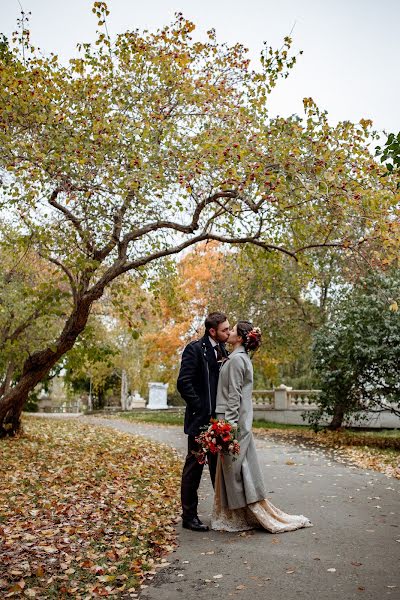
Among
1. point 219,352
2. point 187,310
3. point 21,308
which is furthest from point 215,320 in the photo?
point 187,310

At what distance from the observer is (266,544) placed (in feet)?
17.4

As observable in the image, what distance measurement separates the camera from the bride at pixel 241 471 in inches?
227

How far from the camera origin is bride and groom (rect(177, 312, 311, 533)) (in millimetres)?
5797

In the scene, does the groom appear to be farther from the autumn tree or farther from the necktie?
the autumn tree

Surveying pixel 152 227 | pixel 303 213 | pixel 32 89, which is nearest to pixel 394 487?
pixel 303 213

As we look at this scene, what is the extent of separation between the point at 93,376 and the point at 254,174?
114 feet

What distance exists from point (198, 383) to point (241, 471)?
40.5 inches

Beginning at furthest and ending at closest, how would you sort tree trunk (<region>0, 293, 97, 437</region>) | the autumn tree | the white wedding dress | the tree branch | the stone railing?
the stone railing
the autumn tree
tree trunk (<region>0, 293, 97, 437</region>)
the tree branch
the white wedding dress

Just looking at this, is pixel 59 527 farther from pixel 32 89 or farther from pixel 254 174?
pixel 32 89

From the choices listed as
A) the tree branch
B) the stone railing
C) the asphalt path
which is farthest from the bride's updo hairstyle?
the stone railing

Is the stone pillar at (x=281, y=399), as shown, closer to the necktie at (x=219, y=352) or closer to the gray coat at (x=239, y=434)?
the necktie at (x=219, y=352)

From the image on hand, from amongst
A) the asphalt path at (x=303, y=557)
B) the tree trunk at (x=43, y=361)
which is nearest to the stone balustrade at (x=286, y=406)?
the tree trunk at (x=43, y=361)

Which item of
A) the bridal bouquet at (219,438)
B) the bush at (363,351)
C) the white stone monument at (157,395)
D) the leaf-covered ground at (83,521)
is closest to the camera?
the leaf-covered ground at (83,521)

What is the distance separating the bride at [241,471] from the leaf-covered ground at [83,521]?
2.32ft
